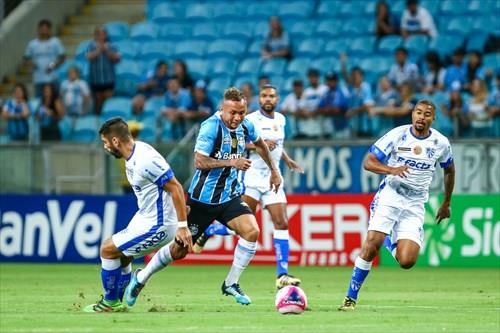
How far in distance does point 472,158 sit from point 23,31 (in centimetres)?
1393

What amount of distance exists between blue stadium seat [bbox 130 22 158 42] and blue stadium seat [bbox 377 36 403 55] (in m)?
6.09

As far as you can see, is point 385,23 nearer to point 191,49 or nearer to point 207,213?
point 191,49

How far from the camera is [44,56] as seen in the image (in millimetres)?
29031

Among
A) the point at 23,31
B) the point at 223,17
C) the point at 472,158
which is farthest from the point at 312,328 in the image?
the point at 23,31

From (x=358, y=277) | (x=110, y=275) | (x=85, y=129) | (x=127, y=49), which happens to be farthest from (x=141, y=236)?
(x=127, y=49)

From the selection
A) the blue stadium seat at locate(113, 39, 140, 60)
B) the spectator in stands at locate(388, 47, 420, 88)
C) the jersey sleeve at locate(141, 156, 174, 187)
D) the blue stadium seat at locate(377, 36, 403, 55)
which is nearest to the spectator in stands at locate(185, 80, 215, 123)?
the spectator in stands at locate(388, 47, 420, 88)

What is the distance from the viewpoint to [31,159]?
23.7 m

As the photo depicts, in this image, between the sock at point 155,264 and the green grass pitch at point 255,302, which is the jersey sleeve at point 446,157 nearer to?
the green grass pitch at point 255,302

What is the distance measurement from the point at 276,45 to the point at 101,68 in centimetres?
379

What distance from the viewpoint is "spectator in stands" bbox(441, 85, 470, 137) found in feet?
72.8

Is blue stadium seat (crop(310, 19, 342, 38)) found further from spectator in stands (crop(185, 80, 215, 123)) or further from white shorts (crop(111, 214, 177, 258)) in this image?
white shorts (crop(111, 214, 177, 258))

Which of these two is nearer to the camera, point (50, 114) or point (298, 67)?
point (50, 114)

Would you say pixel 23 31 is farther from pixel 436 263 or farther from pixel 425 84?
pixel 436 263

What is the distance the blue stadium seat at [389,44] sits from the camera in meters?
27.1
